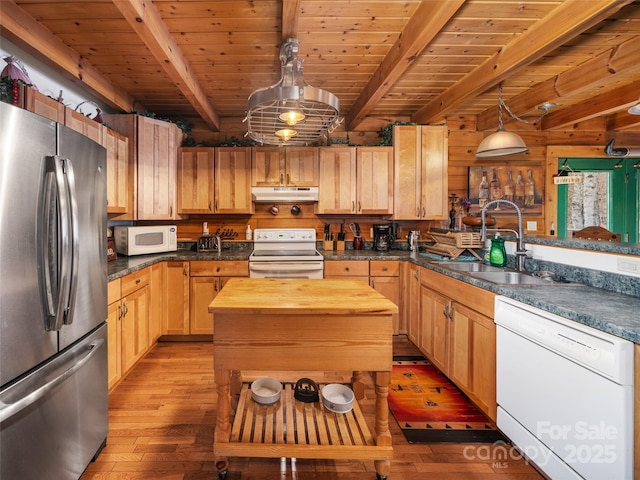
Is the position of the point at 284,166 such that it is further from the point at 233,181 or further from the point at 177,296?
the point at 177,296

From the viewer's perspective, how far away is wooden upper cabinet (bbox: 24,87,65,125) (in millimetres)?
2039

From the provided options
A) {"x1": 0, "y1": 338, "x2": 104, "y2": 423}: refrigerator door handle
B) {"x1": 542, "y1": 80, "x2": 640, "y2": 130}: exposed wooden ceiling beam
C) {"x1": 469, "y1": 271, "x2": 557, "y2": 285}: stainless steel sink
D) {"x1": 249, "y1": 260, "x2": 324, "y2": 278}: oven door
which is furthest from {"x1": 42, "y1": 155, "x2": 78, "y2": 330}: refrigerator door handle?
{"x1": 542, "y1": 80, "x2": 640, "y2": 130}: exposed wooden ceiling beam

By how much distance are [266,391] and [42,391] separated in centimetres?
108

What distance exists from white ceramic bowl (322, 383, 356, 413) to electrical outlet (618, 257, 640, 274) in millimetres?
1595

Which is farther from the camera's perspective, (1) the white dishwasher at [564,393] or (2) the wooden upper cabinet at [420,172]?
(2) the wooden upper cabinet at [420,172]

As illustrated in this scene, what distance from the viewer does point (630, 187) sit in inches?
172

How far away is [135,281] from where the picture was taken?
276cm

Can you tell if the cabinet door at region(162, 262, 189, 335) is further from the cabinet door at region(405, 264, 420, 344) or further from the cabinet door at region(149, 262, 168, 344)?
the cabinet door at region(405, 264, 420, 344)

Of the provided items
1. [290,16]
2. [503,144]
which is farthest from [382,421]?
[503,144]

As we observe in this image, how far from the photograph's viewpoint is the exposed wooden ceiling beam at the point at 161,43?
186 centimetres

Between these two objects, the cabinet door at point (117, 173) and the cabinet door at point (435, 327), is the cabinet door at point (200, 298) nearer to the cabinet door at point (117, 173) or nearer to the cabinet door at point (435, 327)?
the cabinet door at point (117, 173)

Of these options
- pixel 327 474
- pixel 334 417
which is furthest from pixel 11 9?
pixel 327 474

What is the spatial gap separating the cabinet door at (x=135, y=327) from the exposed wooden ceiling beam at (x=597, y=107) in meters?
5.07

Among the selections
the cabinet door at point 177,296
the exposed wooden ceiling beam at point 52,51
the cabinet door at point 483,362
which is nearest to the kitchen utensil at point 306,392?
the cabinet door at point 483,362
